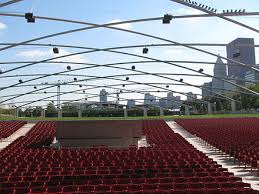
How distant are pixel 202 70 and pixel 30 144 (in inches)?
993

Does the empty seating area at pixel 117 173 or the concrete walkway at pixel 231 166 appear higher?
the empty seating area at pixel 117 173

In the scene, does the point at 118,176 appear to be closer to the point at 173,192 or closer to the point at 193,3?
the point at 173,192

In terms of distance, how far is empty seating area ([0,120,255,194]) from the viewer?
38.1 feet

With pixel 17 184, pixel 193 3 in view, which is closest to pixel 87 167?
pixel 17 184

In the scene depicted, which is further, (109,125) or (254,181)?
(109,125)

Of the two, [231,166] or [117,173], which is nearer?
[117,173]

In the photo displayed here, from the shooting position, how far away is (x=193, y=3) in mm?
20766

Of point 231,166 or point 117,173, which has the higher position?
point 117,173

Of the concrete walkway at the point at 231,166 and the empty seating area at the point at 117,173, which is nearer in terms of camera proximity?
the empty seating area at the point at 117,173

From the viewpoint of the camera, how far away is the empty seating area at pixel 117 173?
11.6 meters

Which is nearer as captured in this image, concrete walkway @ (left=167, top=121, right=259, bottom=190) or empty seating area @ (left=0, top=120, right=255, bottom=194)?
empty seating area @ (left=0, top=120, right=255, bottom=194)

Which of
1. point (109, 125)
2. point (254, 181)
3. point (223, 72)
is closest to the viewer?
point (254, 181)

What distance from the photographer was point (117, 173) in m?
14.6

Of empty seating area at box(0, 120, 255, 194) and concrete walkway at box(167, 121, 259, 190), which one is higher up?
empty seating area at box(0, 120, 255, 194)
